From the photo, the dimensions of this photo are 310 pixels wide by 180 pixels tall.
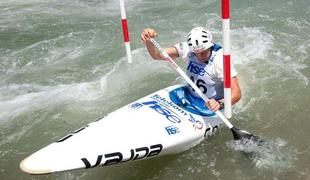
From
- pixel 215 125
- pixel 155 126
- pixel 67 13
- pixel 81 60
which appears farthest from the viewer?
pixel 67 13

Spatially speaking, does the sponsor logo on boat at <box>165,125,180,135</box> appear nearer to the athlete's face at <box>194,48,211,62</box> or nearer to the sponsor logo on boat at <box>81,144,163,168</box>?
the sponsor logo on boat at <box>81,144,163,168</box>

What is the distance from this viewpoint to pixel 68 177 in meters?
4.59

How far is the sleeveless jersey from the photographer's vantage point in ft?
15.2

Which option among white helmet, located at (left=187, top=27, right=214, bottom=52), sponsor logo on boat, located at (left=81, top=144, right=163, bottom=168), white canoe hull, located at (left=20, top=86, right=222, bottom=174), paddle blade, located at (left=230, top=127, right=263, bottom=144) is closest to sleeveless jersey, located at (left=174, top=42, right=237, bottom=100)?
white helmet, located at (left=187, top=27, right=214, bottom=52)

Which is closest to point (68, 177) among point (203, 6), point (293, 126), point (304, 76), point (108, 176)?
point (108, 176)

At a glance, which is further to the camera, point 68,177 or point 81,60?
point 81,60

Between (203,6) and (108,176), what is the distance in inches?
Answer: 281

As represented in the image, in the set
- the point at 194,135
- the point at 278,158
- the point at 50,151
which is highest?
the point at 50,151

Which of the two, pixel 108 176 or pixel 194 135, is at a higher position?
pixel 194 135

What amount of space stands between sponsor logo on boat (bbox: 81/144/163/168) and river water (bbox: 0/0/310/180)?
17.1 inches

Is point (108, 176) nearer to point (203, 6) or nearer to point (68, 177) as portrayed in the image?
point (68, 177)

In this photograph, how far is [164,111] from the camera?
15.4 feet

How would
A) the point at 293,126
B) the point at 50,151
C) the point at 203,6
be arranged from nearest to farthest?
the point at 50,151 → the point at 293,126 → the point at 203,6

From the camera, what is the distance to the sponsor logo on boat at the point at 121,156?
A: 3.88m
